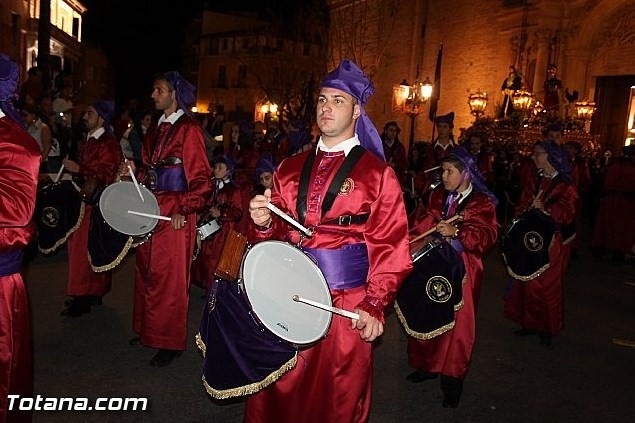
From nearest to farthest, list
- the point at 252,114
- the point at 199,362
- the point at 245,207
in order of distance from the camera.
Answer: the point at 199,362 → the point at 245,207 → the point at 252,114

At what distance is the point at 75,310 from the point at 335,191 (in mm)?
4288

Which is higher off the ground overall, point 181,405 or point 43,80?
point 43,80

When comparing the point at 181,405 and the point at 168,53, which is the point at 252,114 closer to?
the point at 168,53

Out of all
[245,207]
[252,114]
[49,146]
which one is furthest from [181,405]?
[252,114]

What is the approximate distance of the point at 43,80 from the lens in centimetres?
1215

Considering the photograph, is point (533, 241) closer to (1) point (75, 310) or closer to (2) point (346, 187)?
(2) point (346, 187)

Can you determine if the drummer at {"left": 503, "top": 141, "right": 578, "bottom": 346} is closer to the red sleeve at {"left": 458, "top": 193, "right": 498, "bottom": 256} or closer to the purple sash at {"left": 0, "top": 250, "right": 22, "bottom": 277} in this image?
the red sleeve at {"left": 458, "top": 193, "right": 498, "bottom": 256}

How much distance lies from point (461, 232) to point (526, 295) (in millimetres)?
2340

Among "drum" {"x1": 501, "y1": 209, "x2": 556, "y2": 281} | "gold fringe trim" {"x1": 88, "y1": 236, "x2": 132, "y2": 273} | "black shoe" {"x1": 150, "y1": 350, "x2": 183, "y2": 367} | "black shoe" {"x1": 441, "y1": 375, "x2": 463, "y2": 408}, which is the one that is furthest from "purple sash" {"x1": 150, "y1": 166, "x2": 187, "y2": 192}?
"drum" {"x1": 501, "y1": 209, "x2": 556, "y2": 281}

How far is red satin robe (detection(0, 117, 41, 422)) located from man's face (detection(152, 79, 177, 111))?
2109 mm

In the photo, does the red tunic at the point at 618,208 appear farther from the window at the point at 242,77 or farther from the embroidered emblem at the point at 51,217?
the window at the point at 242,77

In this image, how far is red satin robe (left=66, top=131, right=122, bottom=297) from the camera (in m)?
5.86

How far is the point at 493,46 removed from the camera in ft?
76.2

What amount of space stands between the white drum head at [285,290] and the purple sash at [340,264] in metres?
0.23
